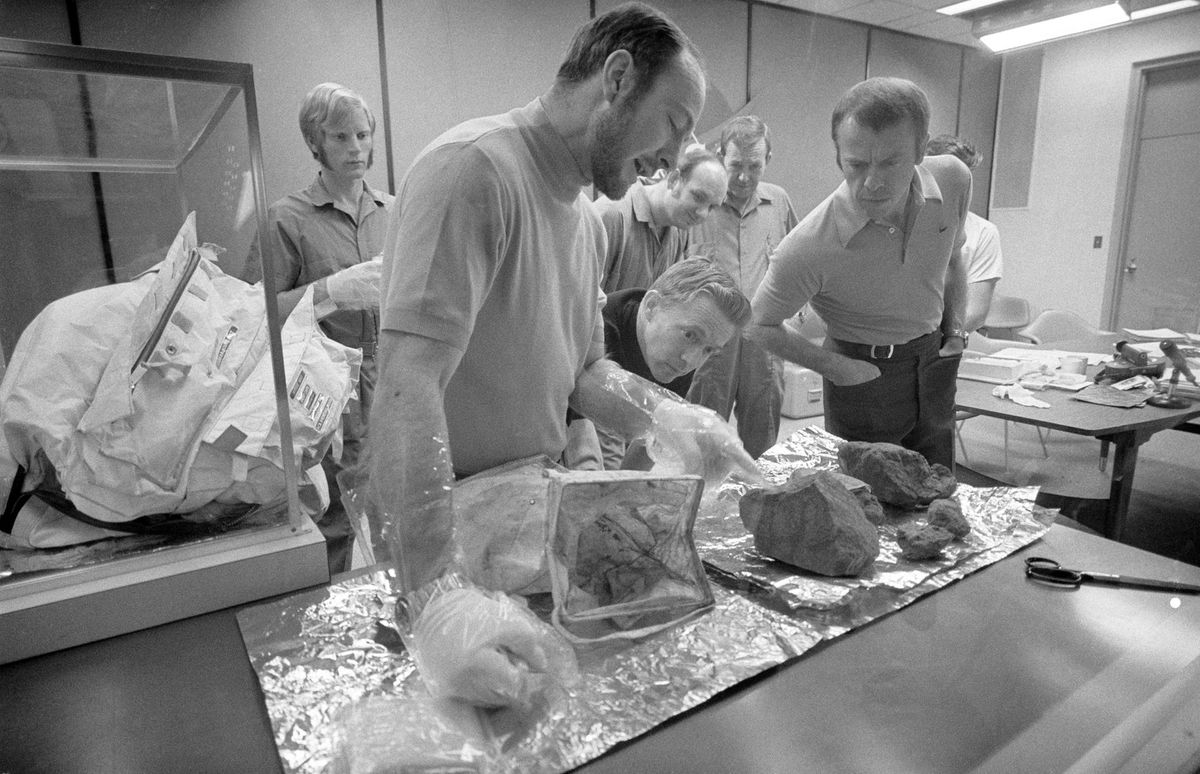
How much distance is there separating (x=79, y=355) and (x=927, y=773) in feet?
3.86

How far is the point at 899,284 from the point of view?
1.79 metres

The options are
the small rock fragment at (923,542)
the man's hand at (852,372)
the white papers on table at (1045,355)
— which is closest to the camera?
the small rock fragment at (923,542)

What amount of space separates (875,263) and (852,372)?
293 millimetres

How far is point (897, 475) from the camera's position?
4.20 ft

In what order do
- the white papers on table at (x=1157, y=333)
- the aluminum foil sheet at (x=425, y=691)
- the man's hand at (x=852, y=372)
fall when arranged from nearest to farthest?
1. the aluminum foil sheet at (x=425, y=691)
2. the man's hand at (x=852, y=372)
3. the white papers on table at (x=1157, y=333)

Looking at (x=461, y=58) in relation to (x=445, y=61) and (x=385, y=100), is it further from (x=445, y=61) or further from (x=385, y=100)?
(x=385, y=100)

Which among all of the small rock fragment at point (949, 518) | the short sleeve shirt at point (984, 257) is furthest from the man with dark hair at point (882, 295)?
the short sleeve shirt at point (984, 257)

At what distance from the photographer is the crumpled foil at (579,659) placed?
2.10ft

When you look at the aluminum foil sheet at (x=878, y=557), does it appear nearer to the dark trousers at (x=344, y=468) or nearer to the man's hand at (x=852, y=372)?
the man's hand at (x=852, y=372)

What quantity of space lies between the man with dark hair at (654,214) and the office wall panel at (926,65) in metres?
2.57

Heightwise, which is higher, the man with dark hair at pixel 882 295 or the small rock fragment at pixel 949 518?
the man with dark hair at pixel 882 295

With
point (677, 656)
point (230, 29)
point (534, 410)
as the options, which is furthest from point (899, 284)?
point (230, 29)

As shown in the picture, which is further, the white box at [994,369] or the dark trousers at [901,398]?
the white box at [994,369]

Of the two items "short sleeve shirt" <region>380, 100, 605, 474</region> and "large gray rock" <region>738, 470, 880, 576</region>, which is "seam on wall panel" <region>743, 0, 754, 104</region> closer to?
"short sleeve shirt" <region>380, 100, 605, 474</region>
